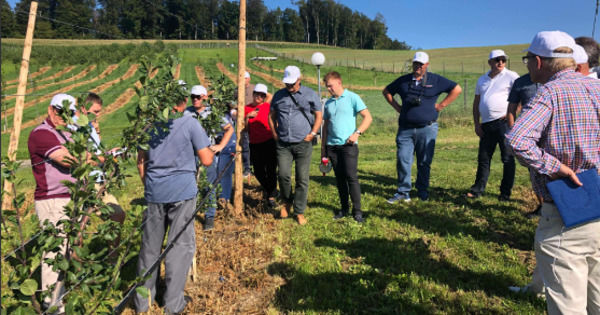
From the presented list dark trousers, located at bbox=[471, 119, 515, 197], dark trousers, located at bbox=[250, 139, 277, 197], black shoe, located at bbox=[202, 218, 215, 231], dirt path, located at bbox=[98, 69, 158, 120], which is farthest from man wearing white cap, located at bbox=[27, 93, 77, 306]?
dirt path, located at bbox=[98, 69, 158, 120]

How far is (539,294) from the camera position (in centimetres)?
337

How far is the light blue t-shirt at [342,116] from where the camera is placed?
17.2 ft

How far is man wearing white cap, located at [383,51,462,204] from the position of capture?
18.9 feet

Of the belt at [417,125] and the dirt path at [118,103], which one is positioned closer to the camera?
the belt at [417,125]

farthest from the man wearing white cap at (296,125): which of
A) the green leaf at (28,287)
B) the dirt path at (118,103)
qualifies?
the dirt path at (118,103)

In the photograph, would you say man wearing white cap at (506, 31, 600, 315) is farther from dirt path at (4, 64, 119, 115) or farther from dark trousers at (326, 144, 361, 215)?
dirt path at (4, 64, 119, 115)

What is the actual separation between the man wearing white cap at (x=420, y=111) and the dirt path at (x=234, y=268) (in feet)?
7.38

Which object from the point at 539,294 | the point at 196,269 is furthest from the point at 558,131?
the point at 196,269

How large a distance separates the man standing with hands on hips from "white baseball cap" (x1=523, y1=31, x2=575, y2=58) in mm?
2895

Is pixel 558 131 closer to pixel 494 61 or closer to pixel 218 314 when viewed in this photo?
pixel 218 314

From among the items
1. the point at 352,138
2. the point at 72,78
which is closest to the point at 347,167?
the point at 352,138

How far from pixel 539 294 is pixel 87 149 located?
12.0 feet

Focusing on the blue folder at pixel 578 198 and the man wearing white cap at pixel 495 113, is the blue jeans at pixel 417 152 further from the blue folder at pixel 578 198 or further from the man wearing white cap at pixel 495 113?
the blue folder at pixel 578 198

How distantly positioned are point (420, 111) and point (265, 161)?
8.30 ft
